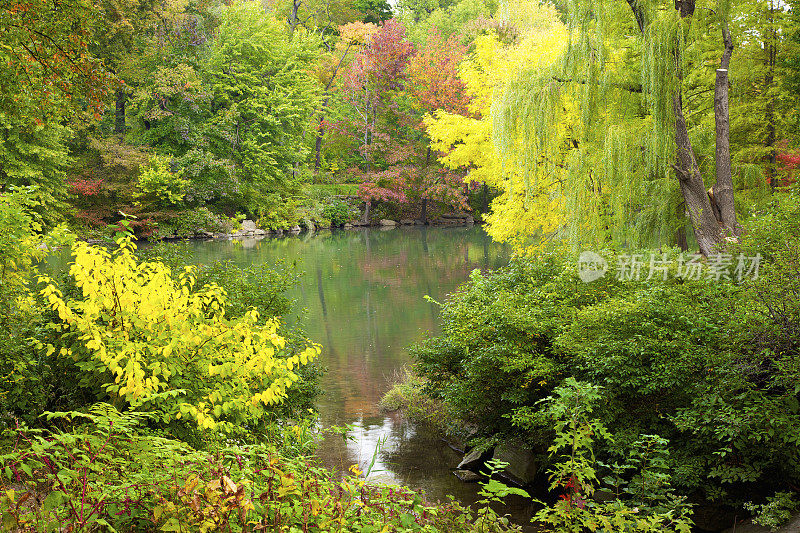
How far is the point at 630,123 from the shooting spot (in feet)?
31.7

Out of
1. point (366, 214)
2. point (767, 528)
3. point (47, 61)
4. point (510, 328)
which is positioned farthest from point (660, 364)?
point (366, 214)

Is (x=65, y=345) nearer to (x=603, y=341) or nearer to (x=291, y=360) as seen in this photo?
(x=291, y=360)

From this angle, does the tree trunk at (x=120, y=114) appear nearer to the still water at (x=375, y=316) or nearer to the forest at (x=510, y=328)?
the forest at (x=510, y=328)

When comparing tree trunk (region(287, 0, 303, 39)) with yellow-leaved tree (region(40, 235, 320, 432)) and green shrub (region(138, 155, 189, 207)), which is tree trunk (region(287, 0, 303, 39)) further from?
yellow-leaved tree (region(40, 235, 320, 432))

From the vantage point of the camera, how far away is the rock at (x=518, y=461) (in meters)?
6.02

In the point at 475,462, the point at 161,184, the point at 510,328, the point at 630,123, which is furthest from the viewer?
the point at 161,184

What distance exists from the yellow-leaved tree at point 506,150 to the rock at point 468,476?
606 cm

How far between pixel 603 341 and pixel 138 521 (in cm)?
389

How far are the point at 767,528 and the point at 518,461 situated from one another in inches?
89.7

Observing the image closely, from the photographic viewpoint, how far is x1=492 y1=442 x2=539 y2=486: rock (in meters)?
6.02

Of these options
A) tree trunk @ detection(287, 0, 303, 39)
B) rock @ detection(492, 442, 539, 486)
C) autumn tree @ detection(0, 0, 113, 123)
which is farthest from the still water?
tree trunk @ detection(287, 0, 303, 39)

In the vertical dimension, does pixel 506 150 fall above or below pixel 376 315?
above

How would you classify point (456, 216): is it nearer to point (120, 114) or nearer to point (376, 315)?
point (120, 114)

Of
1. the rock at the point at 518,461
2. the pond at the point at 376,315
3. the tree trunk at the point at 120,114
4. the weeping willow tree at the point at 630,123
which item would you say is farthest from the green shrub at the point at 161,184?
the rock at the point at 518,461
